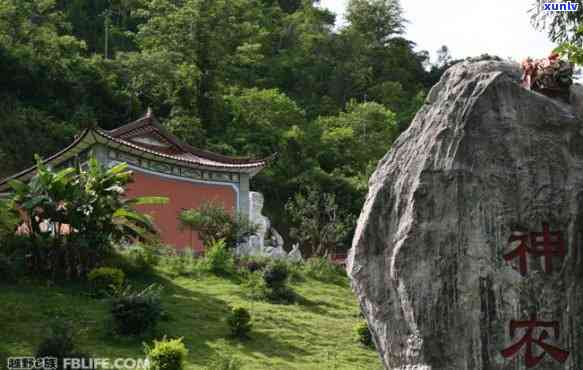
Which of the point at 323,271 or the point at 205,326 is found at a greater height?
the point at 323,271

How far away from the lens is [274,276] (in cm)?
1625

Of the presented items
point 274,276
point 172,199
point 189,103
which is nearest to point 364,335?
point 274,276

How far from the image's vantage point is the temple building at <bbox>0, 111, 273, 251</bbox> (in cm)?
2034

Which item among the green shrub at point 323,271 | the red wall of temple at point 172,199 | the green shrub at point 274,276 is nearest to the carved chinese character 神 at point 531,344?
the green shrub at point 274,276

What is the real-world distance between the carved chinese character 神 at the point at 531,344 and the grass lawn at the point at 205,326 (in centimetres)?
594

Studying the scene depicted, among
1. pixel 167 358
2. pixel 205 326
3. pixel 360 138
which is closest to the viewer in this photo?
pixel 167 358

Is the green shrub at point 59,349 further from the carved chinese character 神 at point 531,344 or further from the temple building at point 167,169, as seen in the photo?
the temple building at point 167,169

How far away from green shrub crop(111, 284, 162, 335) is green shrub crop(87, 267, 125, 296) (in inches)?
78.7

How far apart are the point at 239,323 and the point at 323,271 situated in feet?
21.6

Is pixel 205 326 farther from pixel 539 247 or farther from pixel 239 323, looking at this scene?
pixel 539 247

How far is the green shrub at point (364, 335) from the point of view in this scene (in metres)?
13.5

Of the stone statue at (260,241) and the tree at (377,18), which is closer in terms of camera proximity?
the stone statue at (260,241)

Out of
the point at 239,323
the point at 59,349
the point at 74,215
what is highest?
the point at 74,215

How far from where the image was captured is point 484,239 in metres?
6.04
